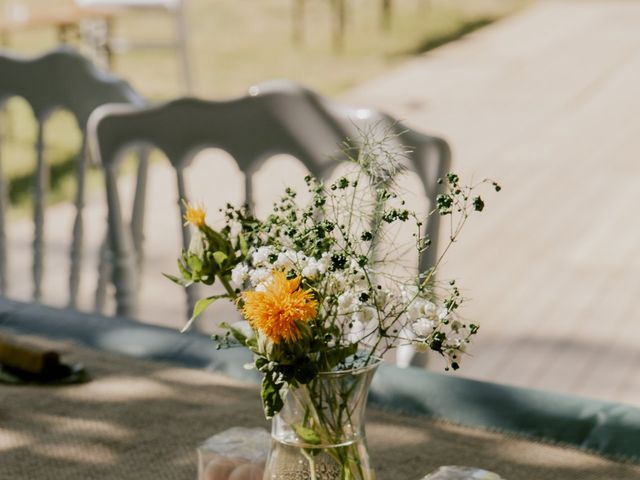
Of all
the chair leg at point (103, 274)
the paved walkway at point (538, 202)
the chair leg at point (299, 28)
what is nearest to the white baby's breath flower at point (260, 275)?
the chair leg at point (103, 274)

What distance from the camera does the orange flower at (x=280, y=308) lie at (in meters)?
0.83

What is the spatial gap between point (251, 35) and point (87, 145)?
353 inches

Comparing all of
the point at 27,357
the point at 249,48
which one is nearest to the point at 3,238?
the point at 27,357

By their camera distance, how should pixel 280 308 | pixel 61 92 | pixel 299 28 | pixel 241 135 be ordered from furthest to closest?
pixel 299 28, pixel 61 92, pixel 241 135, pixel 280 308

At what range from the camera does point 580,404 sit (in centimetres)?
134

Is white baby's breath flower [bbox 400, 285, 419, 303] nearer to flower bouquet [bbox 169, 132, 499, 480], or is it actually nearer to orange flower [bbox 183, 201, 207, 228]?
flower bouquet [bbox 169, 132, 499, 480]

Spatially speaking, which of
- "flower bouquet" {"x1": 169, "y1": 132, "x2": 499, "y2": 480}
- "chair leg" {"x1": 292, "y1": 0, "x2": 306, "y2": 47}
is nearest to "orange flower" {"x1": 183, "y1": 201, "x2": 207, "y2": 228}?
"flower bouquet" {"x1": 169, "y1": 132, "x2": 499, "y2": 480}

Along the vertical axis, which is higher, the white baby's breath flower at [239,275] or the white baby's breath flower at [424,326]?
the white baby's breath flower at [239,275]

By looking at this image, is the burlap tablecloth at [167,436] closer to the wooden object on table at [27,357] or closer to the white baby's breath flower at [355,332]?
the wooden object on table at [27,357]

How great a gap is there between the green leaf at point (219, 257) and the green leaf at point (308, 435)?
0.15m

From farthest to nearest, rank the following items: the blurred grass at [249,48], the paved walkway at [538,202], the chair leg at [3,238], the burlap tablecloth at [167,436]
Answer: the blurred grass at [249,48] < the paved walkway at [538,202] < the chair leg at [3,238] < the burlap tablecloth at [167,436]

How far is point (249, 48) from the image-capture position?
33.8ft

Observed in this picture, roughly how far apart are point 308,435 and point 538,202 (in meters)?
4.72

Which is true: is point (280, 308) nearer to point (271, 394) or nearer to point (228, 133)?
point (271, 394)
